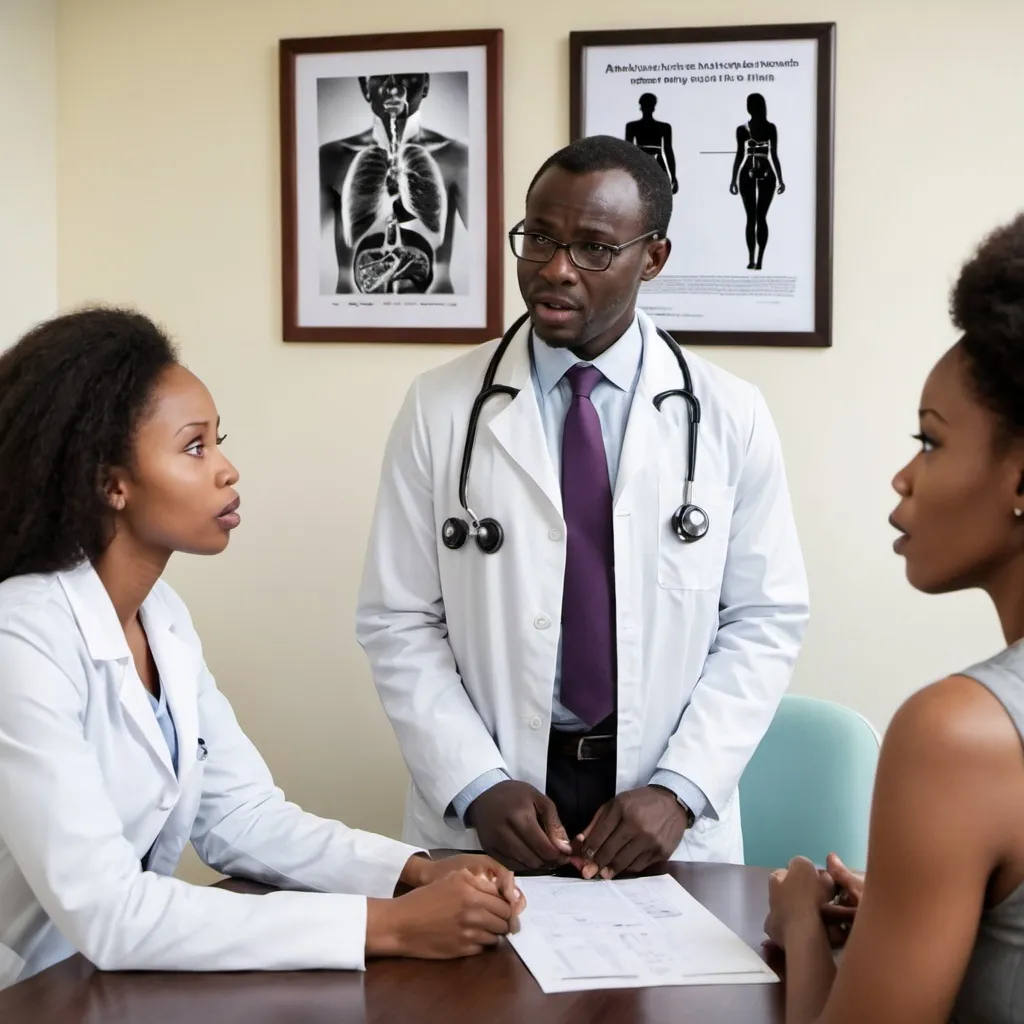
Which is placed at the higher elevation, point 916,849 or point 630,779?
point 916,849

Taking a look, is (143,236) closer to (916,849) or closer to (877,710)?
(877,710)

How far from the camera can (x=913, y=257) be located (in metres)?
2.61

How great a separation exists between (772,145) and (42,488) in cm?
176

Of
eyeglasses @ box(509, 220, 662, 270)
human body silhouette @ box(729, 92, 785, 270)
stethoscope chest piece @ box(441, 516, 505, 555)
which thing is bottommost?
stethoscope chest piece @ box(441, 516, 505, 555)

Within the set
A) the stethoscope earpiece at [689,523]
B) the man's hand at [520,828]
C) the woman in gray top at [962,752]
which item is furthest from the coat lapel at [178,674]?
the woman in gray top at [962,752]

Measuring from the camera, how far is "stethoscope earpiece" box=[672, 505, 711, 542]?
1906mm

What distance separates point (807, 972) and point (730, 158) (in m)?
1.90

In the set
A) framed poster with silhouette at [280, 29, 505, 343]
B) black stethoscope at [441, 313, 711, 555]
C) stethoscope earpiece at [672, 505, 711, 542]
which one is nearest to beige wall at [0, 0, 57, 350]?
framed poster with silhouette at [280, 29, 505, 343]

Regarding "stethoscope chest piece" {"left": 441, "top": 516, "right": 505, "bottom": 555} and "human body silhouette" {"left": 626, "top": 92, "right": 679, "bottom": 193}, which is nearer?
"stethoscope chest piece" {"left": 441, "top": 516, "right": 505, "bottom": 555}

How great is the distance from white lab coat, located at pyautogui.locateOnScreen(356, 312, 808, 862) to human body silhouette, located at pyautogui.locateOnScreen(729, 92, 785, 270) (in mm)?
717

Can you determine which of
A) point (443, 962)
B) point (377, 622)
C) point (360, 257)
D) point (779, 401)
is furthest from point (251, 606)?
point (443, 962)

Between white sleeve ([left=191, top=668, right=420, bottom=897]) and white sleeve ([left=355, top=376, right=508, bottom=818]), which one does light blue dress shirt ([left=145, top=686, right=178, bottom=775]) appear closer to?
white sleeve ([left=191, top=668, right=420, bottom=897])

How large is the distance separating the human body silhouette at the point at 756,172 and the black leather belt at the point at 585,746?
1.22m

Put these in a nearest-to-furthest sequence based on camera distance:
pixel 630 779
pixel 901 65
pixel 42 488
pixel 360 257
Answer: pixel 42 488, pixel 630 779, pixel 901 65, pixel 360 257
